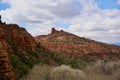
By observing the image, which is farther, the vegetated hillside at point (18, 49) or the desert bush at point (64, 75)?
the vegetated hillside at point (18, 49)

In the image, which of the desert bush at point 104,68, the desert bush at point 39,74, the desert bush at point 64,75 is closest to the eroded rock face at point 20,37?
the desert bush at point 104,68

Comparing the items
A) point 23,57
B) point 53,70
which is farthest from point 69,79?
point 23,57

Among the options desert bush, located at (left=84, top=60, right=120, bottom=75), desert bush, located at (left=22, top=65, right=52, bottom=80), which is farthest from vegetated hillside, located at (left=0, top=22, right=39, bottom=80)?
desert bush, located at (left=84, top=60, right=120, bottom=75)

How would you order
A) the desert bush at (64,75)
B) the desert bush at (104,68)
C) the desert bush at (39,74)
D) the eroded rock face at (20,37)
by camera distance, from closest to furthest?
the desert bush at (39,74) → the desert bush at (64,75) → the eroded rock face at (20,37) → the desert bush at (104,68)

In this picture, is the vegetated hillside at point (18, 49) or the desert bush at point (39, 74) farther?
the vegetated hillside at point (18, 49)

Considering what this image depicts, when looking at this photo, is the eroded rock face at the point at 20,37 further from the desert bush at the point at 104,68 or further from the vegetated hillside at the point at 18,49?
the desert bush at the point at 104,68

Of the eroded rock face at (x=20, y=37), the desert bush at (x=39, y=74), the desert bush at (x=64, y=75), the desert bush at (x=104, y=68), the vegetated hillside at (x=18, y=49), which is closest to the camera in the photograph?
the desert bush at (x=39, y=74)

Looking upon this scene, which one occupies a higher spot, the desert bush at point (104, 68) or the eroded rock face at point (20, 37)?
the eroded rock face at point (20, 37)

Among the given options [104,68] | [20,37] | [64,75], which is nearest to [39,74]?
[64,75]

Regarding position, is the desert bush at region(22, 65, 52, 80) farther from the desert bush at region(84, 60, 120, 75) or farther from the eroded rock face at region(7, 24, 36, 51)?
the desert bush at region(84, 60, 120, 75)

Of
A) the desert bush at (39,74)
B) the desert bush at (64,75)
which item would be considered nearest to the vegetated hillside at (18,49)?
the desert bush at (39,74)

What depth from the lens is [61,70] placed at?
3371 inches

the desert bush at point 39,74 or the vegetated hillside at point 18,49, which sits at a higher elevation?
the vegetated hillside at point 18,49

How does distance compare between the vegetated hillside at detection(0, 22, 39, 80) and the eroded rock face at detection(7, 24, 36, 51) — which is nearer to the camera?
the vegetated hillside at detection(0, 22, 39, 80)
